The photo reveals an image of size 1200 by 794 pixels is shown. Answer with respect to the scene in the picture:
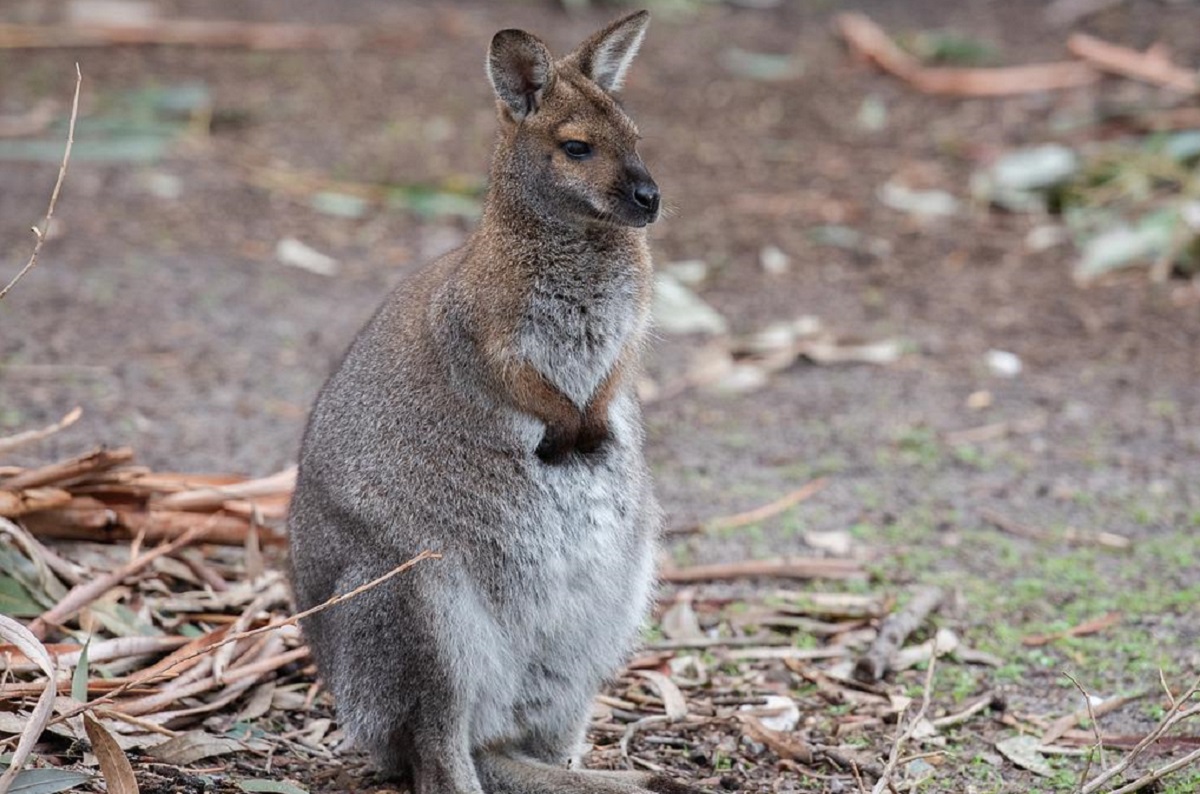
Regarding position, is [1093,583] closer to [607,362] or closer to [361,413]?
[607,362]

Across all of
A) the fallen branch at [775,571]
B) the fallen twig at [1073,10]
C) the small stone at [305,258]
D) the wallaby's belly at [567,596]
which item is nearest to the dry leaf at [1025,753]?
the wallaby's belly at [567,596]

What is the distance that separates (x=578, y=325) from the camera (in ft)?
10.5

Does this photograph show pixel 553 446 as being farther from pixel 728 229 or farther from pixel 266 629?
pixel 728 229

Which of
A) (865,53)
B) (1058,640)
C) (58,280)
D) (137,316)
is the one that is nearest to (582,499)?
(1058,640)

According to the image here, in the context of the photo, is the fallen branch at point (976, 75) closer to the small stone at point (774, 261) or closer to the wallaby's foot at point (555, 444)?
the small stone at point (774, 261)

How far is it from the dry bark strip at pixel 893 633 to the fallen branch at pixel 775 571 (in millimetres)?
220

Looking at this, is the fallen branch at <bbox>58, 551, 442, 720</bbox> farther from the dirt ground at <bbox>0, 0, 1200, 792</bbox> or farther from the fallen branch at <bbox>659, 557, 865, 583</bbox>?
the fallen branch at <bbox>659, 557, 865, 583</bbox>

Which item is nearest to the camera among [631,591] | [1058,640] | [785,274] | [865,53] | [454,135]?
[631,591]

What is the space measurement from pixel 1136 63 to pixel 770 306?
3500mm

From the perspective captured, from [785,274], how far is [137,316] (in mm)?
2774

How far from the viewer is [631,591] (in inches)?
131

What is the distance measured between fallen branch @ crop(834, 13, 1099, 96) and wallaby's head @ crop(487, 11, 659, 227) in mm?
6464

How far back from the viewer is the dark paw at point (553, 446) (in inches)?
125

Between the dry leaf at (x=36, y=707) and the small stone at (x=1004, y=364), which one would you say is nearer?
the dry leaf at (x=36, y=707)
